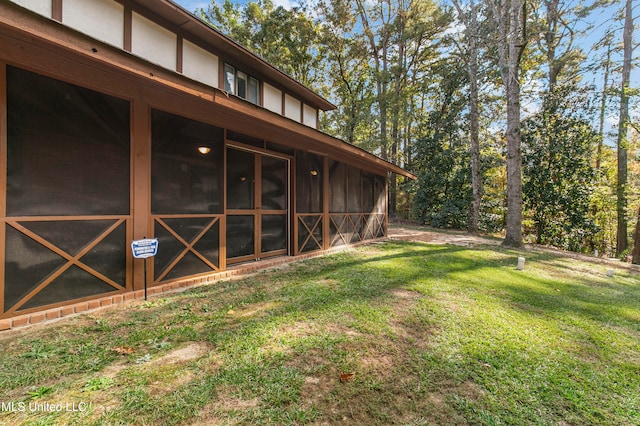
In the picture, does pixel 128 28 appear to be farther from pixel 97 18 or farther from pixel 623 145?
pixel 623 145

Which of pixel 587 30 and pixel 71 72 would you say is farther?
pixel 587 30

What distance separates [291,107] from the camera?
27.2 ft

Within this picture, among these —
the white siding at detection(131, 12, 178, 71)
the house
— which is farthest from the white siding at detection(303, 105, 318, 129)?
the white siding at detection(131, 12, 178, 71)

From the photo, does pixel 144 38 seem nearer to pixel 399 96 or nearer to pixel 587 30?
pixel 587 30

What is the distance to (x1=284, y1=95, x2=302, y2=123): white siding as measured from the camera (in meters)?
8.05

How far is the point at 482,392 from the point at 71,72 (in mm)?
4707

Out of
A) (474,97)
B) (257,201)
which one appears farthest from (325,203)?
(474,97)

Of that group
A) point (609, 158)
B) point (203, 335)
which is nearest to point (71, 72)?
point (203, 335)

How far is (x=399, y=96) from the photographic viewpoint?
1546cm

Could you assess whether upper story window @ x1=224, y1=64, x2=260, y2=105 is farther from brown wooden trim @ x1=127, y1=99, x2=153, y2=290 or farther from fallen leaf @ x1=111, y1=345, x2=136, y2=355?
fallen leaf @ x1=111, y1=345, x2=136, y2=355

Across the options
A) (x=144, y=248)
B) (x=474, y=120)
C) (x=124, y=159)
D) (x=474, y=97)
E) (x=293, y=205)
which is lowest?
(x=144, y=248)

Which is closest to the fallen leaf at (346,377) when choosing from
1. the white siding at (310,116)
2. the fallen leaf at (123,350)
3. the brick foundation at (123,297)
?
the fallen leaf at (123,350)

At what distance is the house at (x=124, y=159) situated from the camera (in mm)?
2488

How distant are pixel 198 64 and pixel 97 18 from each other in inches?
68.3
